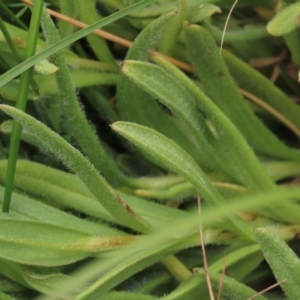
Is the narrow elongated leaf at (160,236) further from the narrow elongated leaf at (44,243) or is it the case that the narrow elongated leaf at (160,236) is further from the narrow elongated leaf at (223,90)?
the narrow elongated leaf at (223,90)

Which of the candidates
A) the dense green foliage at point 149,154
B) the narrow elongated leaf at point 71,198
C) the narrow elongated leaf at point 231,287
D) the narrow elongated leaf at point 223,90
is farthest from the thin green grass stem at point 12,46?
the narrow elongated leaf at point 231,287

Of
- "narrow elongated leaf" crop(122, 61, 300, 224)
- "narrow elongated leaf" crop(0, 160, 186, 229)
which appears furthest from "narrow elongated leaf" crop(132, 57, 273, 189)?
"narrow elongated leaf" crop(0, 160, 186, 229)

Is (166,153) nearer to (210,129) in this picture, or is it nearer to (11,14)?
(210,129)

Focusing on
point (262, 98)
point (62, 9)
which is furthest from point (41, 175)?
point (262, 98)

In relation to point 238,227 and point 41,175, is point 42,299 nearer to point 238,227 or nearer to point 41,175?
point 41,175

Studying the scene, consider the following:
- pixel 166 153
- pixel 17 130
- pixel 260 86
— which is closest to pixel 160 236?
pixel 166 153

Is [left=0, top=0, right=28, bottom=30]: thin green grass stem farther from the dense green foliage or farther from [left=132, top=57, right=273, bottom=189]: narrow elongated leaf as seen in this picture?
[left=132, top=57, right=273, bottom=189]: narrow elongated leaf
